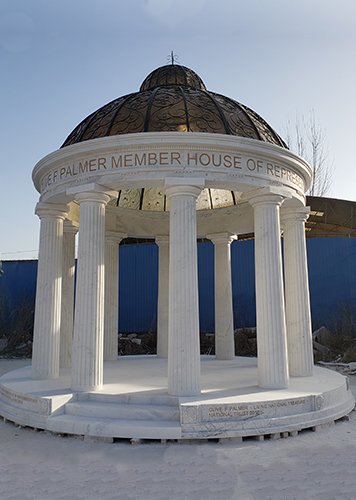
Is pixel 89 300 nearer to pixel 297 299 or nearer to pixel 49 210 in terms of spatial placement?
pixel 49 210

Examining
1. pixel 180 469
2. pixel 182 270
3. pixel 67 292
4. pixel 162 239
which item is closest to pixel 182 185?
pixel 182 270

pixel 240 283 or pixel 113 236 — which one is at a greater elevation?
pixel 113 236

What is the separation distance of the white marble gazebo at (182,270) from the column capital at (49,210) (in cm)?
5

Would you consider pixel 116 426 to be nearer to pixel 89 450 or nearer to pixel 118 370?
pixel 89 450

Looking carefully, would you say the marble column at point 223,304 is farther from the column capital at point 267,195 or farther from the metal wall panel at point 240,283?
the metal wall panel at point 240,283

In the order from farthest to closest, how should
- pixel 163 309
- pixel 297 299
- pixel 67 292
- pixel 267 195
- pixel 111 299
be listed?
pixel 163 309 → pixel 111 299 → pixel 67 292 → pixel 297 299 → pixel 267 195

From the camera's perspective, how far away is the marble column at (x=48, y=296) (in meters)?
13.8

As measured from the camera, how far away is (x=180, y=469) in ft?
25.3

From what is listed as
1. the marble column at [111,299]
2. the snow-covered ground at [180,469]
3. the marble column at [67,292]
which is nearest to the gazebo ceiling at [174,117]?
the marble column at [67,292]

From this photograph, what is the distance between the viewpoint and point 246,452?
8.62 meters

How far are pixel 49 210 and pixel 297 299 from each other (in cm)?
927

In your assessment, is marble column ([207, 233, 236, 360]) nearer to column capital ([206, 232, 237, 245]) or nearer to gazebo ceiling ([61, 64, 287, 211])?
column capital ([206, 232, 237, 245])

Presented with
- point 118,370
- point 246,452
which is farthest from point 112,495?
point 118,370

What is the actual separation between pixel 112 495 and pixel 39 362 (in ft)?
26.0
